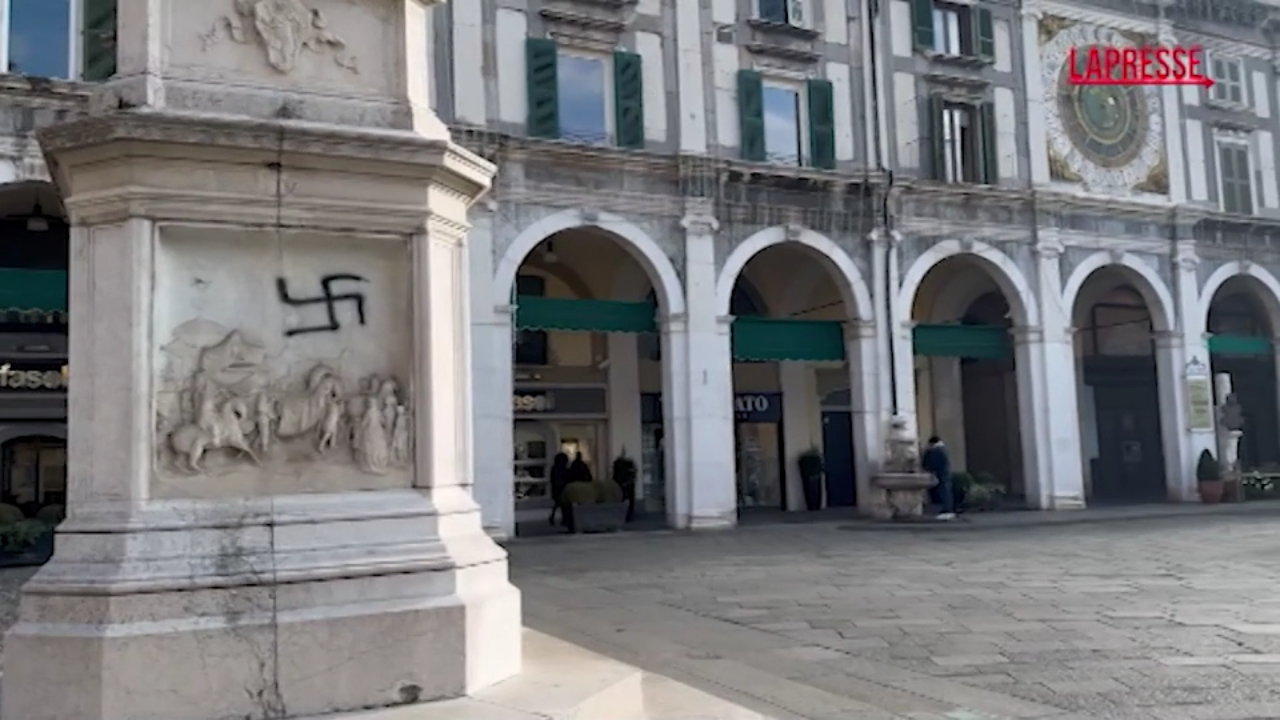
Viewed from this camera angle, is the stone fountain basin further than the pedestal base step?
Yes

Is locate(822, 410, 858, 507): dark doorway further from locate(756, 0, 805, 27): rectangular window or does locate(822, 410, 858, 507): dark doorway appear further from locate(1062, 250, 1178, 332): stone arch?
locate(756, 0, 805, 27): rectangular window

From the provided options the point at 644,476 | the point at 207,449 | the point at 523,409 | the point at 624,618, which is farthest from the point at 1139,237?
the point at 207,449

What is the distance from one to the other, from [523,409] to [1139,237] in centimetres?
1462

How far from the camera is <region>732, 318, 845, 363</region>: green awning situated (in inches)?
858

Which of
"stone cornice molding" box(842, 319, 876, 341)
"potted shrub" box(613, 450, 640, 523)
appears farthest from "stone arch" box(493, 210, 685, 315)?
"potted shrub" box(613, 450, 640, 523)

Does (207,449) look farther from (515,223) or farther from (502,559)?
(515,223)

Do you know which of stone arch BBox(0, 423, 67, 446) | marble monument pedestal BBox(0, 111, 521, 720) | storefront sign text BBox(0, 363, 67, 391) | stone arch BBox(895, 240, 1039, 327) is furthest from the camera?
stone arch BBox(895, 240, 1039, 327)

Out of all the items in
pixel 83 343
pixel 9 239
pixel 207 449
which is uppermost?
pixel 9 239

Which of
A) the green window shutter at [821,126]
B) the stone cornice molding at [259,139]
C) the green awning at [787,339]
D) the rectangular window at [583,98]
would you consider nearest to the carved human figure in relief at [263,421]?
the stone cornice molding at [259,139]

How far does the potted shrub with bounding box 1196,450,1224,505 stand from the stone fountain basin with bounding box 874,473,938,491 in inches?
306

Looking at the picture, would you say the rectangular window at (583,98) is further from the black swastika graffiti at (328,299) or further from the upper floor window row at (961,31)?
the black swastika graffiti at (328,299)

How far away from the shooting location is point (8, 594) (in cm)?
1188

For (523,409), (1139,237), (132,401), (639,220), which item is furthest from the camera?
(1139,237)

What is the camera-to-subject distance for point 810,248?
2198 cm
